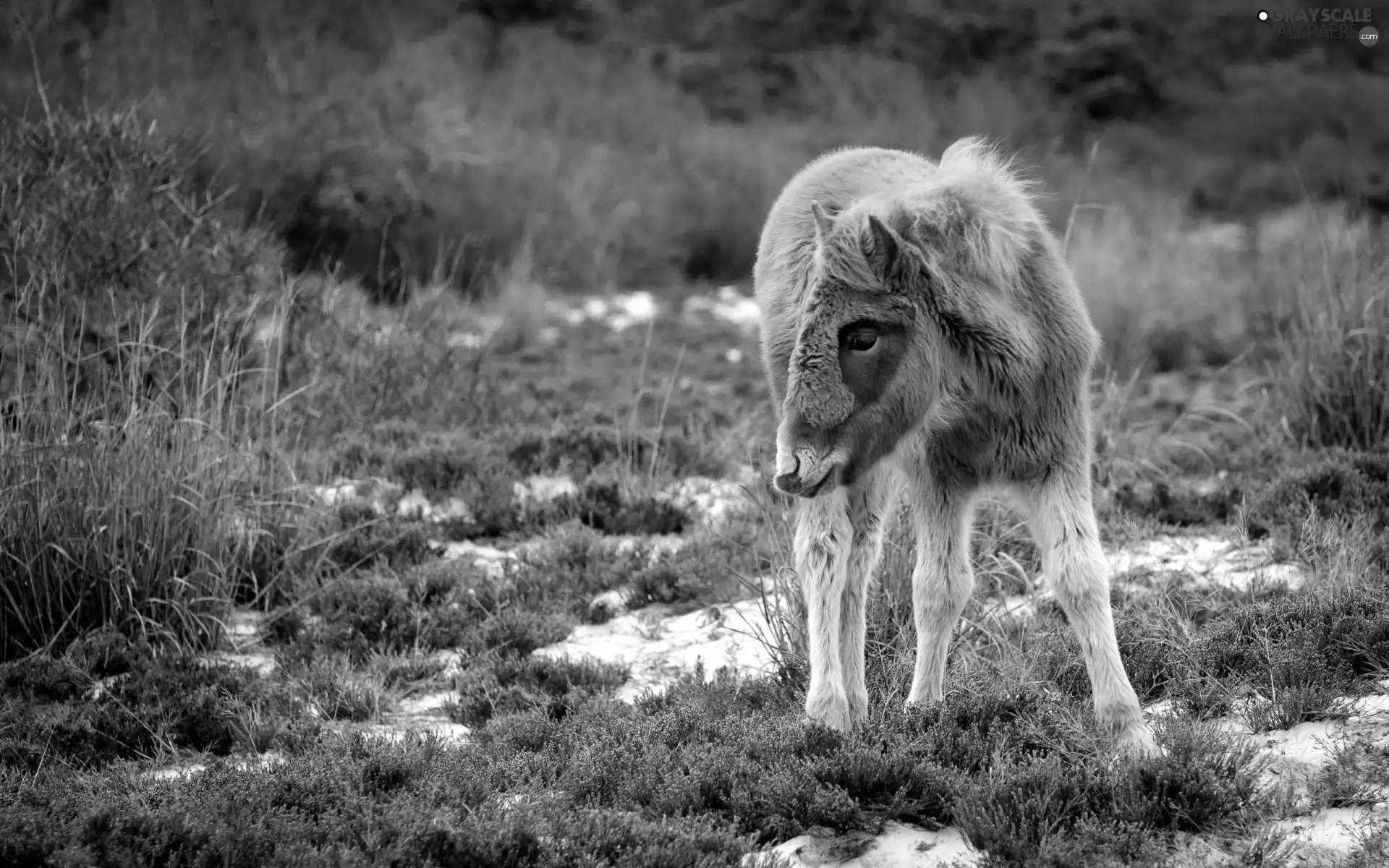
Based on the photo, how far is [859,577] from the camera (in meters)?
5.11

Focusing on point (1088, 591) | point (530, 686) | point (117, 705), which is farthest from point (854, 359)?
point (117, 705)

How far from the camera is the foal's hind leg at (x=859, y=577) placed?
5086 mm

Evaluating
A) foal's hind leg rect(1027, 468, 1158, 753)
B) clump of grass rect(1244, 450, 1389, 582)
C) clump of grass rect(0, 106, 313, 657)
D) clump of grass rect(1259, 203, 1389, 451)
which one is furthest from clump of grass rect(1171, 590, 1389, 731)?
clump of grass rect(0, 106, 313, 657)

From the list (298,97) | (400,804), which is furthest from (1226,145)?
(400,804)

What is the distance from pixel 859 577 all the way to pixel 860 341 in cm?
109

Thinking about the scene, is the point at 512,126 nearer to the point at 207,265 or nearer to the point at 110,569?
the point at 207,265

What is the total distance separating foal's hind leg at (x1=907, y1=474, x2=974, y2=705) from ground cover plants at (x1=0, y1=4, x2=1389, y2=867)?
9.7 inches

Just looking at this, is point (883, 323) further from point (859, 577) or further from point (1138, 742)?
point (1138, 742)

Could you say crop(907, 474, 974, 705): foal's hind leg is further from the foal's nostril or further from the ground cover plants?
the foal's nostril

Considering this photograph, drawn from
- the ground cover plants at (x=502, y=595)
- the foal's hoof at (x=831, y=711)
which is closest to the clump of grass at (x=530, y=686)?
the ground cover plants at (x=502, y=595)

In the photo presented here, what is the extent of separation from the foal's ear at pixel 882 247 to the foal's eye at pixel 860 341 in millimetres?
232

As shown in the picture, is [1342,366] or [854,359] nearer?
[854,359]

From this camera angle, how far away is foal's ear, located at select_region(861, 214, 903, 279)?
14.7ft

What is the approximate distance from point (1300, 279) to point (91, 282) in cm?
942
